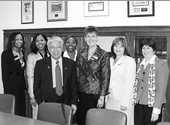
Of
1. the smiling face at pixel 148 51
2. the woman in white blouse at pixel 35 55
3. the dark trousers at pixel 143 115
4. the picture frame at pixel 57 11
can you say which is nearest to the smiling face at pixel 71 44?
the woman in white blouse at pixel 35 55

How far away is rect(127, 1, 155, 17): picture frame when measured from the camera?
3563mm

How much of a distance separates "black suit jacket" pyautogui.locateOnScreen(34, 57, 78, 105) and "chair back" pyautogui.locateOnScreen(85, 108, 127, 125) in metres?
0.72

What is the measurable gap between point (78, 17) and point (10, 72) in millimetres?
1521

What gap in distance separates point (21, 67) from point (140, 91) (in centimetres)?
190

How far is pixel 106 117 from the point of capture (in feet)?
6.84

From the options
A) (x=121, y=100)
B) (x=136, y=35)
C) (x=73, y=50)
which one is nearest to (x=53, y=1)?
(x=73, y=50)

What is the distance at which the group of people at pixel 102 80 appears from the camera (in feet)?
9.08

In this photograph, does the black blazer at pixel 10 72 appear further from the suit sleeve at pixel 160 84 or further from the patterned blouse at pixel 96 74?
the suit sleeve at pixel 160 84

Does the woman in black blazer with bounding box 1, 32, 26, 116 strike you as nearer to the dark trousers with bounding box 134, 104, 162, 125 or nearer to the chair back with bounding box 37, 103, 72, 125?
the chair back with bounding box 37, 103, 72, 125

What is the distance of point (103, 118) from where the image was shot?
2.10 metres

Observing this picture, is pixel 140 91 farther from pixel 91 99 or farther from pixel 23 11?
pixel 23 11

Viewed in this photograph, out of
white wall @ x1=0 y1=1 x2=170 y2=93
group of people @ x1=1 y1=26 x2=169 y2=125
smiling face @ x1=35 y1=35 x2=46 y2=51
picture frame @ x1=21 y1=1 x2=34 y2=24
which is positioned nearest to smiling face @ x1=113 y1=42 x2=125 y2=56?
group of people @ x1=1 y1=26 x2=169 y2=125

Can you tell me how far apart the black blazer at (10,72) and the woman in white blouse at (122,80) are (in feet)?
4.82

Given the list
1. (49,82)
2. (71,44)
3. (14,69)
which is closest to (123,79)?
(49,82)
